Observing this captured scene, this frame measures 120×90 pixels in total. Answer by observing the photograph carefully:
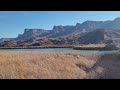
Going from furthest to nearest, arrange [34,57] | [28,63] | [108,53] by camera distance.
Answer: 1. [108,53]
2. [34,57]
3. [28,63]

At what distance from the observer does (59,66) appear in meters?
10.3

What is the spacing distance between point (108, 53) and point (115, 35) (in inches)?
40.5

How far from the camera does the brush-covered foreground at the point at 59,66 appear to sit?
875 cm

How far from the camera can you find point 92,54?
1224 cm

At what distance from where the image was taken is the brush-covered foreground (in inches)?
344
